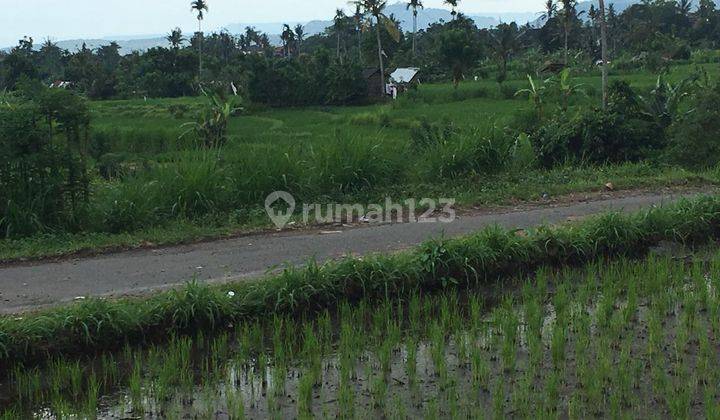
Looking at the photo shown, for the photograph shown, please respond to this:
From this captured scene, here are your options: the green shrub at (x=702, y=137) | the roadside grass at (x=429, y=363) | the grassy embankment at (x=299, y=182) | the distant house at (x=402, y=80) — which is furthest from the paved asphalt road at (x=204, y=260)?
the distant house at (x=402, y=80)

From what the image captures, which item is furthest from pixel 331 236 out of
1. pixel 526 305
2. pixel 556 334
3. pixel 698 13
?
pixel 698 13

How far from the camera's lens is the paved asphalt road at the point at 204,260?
6.13 m

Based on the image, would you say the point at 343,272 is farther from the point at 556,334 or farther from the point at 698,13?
the point at 698,13

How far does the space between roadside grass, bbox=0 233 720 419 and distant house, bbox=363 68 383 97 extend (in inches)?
1474

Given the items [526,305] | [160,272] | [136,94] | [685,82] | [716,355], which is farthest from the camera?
[136,94]

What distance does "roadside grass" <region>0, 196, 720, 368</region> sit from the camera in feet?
17.0

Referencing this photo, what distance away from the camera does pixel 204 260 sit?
6.91 meters

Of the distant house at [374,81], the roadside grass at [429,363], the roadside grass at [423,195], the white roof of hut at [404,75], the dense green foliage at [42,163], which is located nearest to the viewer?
the roadside grass at [429,363]

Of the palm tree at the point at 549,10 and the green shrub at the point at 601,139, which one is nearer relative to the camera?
the green shrub at the point at 601,139

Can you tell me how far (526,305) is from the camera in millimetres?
5898

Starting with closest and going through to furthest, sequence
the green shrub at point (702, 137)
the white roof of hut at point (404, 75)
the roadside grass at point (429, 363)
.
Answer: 1. the roadside grass at point (429, 363)
2. the green shrub at point (702, 137)
3. the white roof of hut at point (404, 75)

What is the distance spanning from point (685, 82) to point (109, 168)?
10.4 meters

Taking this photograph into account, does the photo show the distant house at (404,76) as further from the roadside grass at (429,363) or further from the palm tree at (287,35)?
the roadside grass at (429,363)

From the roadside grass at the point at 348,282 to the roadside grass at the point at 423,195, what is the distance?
1.61 metres
